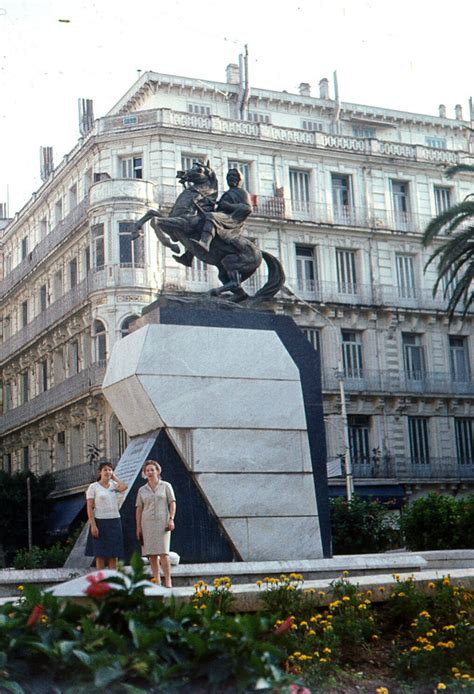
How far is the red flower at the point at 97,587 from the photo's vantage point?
16.6 feet

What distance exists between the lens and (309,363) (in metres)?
15.7

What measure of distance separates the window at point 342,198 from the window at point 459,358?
7.44 m

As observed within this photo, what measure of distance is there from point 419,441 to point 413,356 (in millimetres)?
3936

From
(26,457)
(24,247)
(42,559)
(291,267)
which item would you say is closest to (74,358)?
(26,457)

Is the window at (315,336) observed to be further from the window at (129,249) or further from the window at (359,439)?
the window at (129,249)

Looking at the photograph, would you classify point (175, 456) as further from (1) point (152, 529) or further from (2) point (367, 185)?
(2) point (367, 185)

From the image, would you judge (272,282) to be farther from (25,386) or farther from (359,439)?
(25,386)

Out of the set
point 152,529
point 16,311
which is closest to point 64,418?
point 16,311

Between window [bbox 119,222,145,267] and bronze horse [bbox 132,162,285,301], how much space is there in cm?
2897

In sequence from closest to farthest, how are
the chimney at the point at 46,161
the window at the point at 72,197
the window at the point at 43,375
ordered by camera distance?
the window at the point at 72,197
the window at the point at 43,375
the chimney at the point at 46,161

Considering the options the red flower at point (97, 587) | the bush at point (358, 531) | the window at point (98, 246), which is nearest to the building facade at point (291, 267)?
the window at point (98, 246)

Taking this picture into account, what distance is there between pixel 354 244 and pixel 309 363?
35178mm

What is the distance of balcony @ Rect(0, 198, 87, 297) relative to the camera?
4900 cm

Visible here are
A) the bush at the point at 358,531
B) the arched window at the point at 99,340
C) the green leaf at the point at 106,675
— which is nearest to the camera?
the green leaf at the point at 106,675
